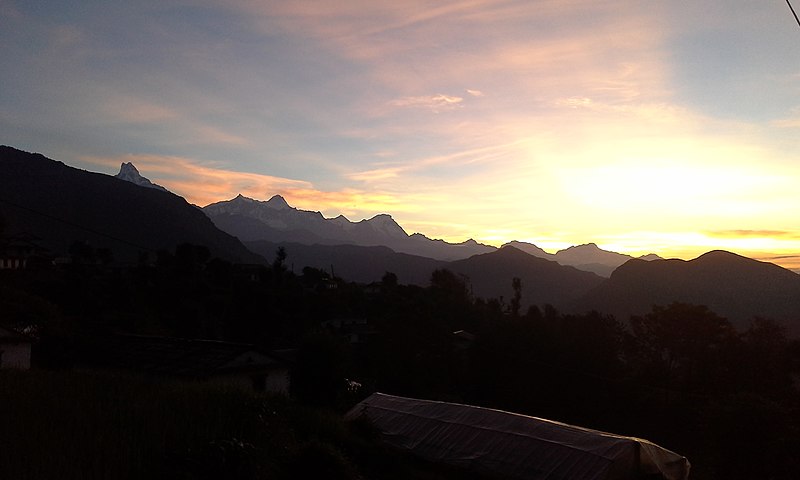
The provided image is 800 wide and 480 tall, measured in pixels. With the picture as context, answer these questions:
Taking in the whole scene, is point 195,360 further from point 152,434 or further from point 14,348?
point 152,434

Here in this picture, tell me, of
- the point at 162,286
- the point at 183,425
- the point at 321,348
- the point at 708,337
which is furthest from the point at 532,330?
the point at 183,425

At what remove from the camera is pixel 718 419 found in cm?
2656

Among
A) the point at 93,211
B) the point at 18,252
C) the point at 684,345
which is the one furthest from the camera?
the point at 93,211

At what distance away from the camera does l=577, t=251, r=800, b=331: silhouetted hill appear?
422ft

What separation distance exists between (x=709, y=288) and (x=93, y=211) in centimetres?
15652

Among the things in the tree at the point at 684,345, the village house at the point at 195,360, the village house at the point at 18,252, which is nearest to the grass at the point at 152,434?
the village house at the point at 195,360

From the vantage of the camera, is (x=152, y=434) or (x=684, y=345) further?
(x=684, y=345)

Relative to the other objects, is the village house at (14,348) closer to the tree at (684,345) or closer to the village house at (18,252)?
the tree at (684,345)

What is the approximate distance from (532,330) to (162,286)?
32664 millimetres

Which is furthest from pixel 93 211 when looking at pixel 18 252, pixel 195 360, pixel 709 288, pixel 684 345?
pixel 709 288

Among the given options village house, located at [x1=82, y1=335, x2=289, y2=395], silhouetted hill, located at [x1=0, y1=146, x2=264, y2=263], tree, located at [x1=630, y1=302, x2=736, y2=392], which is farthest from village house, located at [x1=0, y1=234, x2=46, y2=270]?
tree, located at [x1=630, y1=302, x2=736, y2=392]

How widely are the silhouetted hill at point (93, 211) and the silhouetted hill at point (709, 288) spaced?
105652mm

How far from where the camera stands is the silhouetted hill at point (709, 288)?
128500 millimetres

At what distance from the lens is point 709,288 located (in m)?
145
